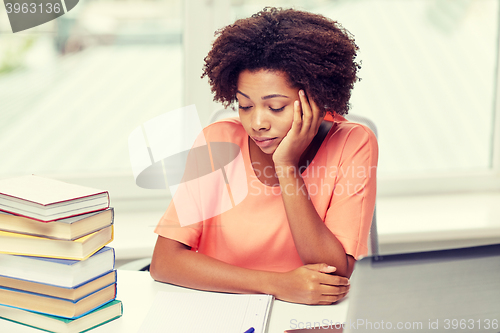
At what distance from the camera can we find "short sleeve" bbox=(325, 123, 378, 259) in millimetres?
1090

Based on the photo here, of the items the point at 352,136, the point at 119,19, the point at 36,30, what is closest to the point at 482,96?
the point at 352,136

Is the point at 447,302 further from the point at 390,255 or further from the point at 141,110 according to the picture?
the point at 141,110

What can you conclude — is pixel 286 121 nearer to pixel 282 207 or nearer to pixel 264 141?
pixel 264 141

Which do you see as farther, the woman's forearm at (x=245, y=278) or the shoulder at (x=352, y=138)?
the shoulder at (x=352, y=138)

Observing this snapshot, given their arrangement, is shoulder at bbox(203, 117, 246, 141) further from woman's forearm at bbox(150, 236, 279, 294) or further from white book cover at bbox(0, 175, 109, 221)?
white book cover at bbox(0, 175, 109, 221)

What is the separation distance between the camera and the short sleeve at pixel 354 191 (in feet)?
3.58

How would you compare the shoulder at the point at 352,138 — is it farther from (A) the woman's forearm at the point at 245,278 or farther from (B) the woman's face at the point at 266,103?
(A) the woman's forearm at the point at 245,278

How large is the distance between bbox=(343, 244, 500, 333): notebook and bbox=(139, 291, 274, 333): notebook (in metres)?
0.41

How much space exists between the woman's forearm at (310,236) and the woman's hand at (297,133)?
0.08 meters

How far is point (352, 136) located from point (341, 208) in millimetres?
217

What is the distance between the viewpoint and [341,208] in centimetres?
112

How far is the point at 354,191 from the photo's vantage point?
1136mm

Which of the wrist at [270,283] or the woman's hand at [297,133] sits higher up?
the woman's hand at [297,133]

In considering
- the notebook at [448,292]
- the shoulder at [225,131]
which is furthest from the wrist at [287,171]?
the notebook at [448,292]
